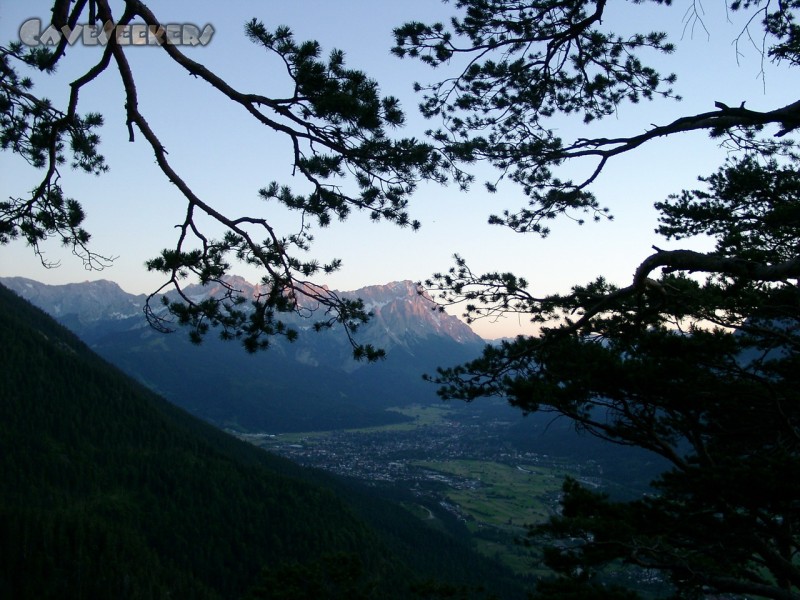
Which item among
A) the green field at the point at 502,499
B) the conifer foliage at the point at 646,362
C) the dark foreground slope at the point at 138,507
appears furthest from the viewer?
the green field at the point at 502,499

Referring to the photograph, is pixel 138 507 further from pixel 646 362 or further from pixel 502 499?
pixel 646 362

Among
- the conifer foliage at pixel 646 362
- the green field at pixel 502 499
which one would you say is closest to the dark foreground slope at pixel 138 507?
the green field at pixel 502 499

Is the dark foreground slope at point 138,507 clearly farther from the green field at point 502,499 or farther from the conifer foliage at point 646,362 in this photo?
the conifer foliage at point 646,362

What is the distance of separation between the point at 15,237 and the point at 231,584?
2221 inches

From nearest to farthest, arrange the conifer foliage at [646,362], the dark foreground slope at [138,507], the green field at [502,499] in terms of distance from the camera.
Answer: the conifer foliage at [646,362], the dark foreground slope at [138,507], the green field at [502,499]

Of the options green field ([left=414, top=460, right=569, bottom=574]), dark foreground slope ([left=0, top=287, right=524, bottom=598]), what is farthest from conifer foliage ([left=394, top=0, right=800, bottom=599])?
green field ([left=414, top=460, right=569, bottom=574])

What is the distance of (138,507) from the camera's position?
2315 inches

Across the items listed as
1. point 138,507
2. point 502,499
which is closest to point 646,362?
point 138,507

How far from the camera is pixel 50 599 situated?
41.1 metres

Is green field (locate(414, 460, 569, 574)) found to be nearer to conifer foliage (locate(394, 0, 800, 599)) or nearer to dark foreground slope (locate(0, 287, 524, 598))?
dark foreground slope (locate(0, 287, 524, 598))

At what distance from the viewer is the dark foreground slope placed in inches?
1783

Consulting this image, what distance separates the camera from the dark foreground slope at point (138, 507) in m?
45.3

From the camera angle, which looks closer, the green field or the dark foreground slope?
the dark foreground slope

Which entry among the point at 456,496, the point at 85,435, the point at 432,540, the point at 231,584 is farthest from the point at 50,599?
the point at 456,496
